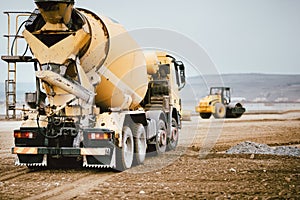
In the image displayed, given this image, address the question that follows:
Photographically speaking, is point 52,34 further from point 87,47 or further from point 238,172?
point 238,172

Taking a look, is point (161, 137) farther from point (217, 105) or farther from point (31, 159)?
point (217, 105)

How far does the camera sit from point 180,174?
12555mm

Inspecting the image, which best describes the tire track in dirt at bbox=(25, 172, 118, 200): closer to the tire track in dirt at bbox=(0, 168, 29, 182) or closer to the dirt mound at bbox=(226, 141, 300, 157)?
the tire track in dirt at bbox=(0, 168, 29, 182)

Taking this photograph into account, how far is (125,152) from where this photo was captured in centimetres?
1361

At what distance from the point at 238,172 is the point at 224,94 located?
104 ft

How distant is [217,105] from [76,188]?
32.4 metres

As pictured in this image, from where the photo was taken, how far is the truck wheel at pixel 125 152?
1331cm

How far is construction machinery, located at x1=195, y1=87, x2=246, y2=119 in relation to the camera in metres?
42.5

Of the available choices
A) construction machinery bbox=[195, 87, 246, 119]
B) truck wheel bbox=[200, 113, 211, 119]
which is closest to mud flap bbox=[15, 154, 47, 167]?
construction machinery bbox=[195, 87, 246, 119]

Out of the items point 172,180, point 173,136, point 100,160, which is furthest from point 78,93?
point 173,136

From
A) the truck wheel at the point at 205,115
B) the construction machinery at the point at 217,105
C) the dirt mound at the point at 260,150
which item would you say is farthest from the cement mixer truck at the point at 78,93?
the truck wheel at the point at 205,115

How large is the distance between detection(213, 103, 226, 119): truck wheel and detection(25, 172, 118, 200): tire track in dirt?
30.2 meters

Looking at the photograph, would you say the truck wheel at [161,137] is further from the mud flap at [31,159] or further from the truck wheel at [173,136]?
the mud flap at [31,159]

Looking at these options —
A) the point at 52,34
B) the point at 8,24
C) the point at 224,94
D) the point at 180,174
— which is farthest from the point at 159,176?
the point at 224,94
